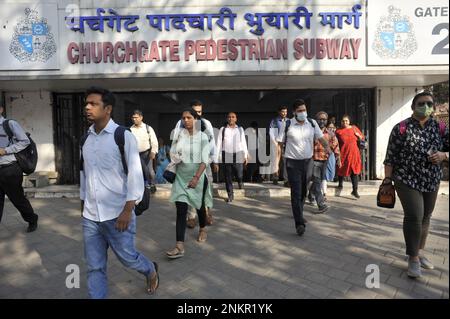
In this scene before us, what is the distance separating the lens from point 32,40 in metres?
6.72

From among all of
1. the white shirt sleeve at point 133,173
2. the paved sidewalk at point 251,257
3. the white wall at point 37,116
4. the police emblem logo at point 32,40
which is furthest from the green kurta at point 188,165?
the white wall at point 37,116

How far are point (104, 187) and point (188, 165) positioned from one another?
4.65ft

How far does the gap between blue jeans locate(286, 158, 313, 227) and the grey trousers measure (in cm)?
135

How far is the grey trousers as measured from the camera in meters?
3.14

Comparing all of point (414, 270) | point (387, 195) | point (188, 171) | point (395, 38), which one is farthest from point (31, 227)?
point (395, 38)

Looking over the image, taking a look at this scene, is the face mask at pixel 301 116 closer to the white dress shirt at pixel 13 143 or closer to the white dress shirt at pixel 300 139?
the white dress shirt at pixel 300 139

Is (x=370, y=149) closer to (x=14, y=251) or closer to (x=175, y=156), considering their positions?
(x=175, y=156)

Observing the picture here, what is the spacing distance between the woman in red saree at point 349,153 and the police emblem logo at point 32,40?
19.8ft

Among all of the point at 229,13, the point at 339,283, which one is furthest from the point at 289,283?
the point at 229,13

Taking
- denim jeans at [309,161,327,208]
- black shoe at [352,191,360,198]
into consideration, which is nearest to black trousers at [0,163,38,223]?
denim jeans at [309,161,327,208]

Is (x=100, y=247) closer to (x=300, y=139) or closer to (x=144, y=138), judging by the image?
(x=300, y=139)

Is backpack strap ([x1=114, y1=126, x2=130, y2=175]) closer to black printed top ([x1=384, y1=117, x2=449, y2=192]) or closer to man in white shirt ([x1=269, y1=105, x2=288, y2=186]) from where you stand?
black printed top ([x1=384, y1=117, x2=449, y2=192])

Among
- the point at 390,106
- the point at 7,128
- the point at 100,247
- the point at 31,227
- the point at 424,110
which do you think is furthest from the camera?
the point at 390,106

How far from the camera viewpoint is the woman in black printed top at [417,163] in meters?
3.07
